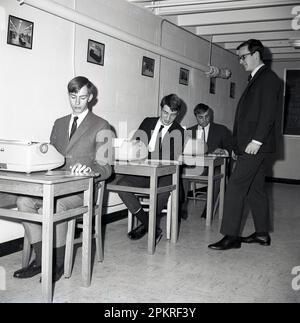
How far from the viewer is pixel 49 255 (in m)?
2.09

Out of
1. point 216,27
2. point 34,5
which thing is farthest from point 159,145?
point 216,27

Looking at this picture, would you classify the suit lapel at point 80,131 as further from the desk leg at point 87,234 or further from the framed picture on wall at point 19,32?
the framed picture on wall at point 19,32

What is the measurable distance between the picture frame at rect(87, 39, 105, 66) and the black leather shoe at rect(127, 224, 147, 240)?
5.25 ft

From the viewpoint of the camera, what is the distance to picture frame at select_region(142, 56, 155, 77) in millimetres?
4746

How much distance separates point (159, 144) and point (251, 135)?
3.04 ft

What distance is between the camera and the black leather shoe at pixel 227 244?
136 inches

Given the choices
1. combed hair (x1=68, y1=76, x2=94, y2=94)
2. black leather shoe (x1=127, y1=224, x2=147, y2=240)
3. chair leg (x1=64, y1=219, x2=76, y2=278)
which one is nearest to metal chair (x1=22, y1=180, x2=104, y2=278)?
chair leg (x1=64, y1=219, x2=76, y2=278)

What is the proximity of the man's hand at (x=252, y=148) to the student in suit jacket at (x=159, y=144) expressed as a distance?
28.9 inches

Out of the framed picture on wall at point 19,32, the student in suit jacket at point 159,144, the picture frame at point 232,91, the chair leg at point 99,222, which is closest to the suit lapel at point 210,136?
the student in suit jacket at point 159,144

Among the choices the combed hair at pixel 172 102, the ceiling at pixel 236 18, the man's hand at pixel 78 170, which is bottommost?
the man's hand at pixel 78 170

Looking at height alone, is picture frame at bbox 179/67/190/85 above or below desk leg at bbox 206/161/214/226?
above

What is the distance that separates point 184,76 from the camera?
18.7 feet

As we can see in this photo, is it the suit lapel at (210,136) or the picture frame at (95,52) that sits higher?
the picture frame at (95,52)

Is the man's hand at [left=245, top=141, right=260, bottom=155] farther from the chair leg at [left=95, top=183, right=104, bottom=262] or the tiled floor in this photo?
the chair leg at [left=95, top=183, right=104, bottom=262]
